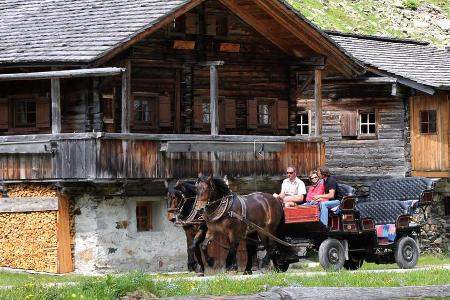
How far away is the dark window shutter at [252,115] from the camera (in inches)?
1248

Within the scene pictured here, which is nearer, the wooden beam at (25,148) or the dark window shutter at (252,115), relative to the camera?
the wooden beam at (25,148)

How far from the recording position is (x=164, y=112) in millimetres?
29469

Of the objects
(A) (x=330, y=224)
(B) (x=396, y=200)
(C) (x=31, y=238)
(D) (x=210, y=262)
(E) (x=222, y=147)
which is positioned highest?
(E) (x=222, y=147)

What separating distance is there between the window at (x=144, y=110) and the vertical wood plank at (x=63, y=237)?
3.07 meters

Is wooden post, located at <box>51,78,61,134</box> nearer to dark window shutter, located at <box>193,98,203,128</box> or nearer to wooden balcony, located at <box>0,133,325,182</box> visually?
wooden balcony, located at <box>0,133,325,182</box>

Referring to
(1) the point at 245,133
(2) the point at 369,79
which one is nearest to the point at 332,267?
(1) the point at 245,133

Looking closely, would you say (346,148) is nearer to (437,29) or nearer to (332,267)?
(332,267)

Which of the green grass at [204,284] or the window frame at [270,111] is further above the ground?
the window frame at [270,111]

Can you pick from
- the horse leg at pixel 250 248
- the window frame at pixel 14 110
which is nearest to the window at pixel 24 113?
the window frame at pixel 14 110

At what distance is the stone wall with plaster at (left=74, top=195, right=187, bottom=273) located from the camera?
1059 inches

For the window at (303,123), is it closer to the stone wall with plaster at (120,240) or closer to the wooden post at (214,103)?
the wooden post at (214,103)

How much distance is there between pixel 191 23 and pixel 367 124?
33.0 feet

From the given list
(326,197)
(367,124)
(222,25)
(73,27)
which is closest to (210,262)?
(326,197)

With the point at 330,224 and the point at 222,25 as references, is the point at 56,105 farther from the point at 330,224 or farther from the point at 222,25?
the point at 330,224
